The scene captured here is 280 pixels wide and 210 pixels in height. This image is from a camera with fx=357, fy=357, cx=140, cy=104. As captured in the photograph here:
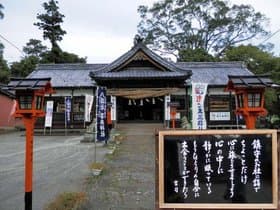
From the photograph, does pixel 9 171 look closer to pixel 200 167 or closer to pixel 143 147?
pixel 143 147

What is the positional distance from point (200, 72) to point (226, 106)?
4217 millimetres

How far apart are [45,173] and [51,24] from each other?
38733 mm

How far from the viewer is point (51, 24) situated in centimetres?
4534

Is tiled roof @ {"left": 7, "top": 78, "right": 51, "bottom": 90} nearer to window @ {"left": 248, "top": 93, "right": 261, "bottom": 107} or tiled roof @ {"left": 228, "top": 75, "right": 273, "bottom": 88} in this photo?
tiled roof @ {"left": 228, "top": 75, "right": 273, "bottom": 88}

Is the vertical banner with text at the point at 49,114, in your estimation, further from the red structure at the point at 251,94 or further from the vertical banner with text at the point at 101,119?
the red structure at the point at 251,94

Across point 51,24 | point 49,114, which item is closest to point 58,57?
point 51,24

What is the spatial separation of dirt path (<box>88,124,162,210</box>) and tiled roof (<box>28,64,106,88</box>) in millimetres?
11867

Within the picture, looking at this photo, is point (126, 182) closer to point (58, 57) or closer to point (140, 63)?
point (140, 63)

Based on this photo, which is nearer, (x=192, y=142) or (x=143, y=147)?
(x=192, y=142)

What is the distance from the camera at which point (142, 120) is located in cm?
2525

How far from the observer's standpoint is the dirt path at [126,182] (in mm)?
6414

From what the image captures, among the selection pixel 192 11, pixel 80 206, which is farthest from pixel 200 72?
pixel 80 206

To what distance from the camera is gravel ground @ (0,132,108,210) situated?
6910 millimetres

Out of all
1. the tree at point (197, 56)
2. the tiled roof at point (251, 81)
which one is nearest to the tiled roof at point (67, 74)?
the tree at point (197, 56)
